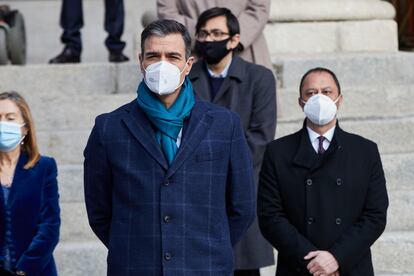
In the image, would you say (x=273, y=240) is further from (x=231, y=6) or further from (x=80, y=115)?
Answer: (x=80, y=115)

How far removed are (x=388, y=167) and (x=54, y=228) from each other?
115 inches

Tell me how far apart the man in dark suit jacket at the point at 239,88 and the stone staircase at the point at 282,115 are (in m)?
0.85

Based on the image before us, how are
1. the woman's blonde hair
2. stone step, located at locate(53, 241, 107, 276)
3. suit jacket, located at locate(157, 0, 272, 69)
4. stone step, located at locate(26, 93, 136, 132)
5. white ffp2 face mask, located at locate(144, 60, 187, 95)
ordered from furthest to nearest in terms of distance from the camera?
1. stone step, located at locate(26, 93, 136, 132)
2. suit jacket, located at locate(157, 0, 272, 69)
3. stone step, located at locate(53, 241, 107, 276)
4. the woman's blonde hair
5. white ffp2 face mask, located at locate(144, 60, 187, 95)

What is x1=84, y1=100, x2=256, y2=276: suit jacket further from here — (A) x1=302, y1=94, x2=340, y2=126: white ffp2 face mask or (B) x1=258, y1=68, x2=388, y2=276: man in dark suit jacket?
(A) x1=302, y1=94, x2=340, y2=126: white ffp2 face mask

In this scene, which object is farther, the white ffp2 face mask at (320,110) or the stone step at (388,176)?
the stone step at (388,176)

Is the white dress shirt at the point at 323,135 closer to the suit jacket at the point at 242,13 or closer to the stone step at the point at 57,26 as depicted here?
the suit jacket at the point at 242,13

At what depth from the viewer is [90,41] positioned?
12.1 meters

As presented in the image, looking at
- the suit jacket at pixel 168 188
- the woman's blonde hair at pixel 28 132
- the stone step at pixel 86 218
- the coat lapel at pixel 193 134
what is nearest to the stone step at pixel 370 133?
the stone step at pixel 86 218

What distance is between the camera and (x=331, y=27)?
389 inches

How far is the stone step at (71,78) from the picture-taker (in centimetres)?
912

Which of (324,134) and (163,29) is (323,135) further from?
(163,29)

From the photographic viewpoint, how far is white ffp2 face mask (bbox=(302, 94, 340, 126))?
5.26 m

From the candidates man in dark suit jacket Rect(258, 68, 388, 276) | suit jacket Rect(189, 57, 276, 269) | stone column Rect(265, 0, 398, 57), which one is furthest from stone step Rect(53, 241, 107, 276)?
stone column Rect(265, 0, 398, 57)

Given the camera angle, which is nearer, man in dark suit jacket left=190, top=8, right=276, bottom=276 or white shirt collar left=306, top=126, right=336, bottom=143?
white shirt collar left=306, top=126, right=336, bottom=143
